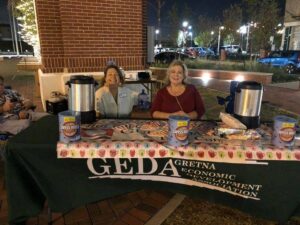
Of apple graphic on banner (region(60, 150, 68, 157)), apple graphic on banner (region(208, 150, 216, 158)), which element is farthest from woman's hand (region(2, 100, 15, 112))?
apple graphic on banner (region(208, 150, 216, 158))

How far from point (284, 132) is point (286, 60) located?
15520 millimetres

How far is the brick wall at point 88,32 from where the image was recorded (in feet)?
18.6

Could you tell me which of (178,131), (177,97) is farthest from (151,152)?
(177,97)

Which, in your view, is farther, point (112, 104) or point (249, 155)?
point (112, 104)

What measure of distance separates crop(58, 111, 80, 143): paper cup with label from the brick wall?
14.4ft

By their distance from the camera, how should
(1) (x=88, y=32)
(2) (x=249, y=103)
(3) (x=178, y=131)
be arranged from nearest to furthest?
(3) (x=178, y=131) → (2) (x=249, y=103) → (1) (x=88, y=32)

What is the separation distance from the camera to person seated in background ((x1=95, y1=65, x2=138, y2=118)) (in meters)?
2.94

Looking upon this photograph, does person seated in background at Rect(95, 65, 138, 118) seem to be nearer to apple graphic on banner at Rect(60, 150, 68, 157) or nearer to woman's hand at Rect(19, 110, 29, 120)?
apple graphic on banner at Rect(60, 150, 68, 157)

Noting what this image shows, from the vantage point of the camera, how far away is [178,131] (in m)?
1.82

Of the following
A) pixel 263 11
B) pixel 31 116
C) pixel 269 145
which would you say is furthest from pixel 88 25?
pixel 263 11

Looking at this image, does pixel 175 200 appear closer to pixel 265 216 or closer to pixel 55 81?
pixel 265 216

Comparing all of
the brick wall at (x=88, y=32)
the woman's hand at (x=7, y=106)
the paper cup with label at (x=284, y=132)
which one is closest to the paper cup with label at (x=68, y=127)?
the paper cup with label at (x=284, y=132)

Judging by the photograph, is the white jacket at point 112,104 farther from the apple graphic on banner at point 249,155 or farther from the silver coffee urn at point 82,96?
the apple graphic on banner at point 249,155

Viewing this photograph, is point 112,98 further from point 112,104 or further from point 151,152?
point 151,152
